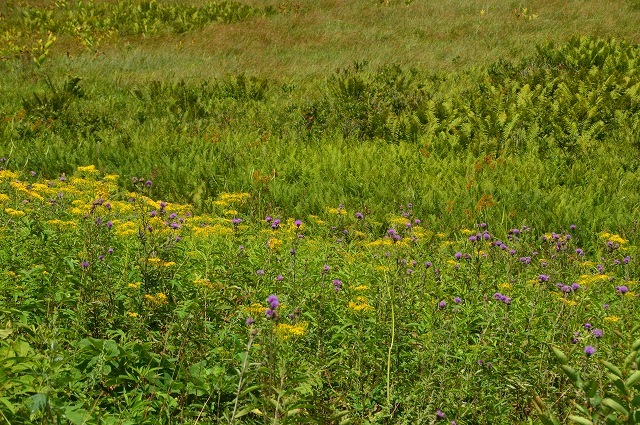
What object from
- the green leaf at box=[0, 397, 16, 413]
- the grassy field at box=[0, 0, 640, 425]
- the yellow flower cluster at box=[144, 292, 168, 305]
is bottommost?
the grassy field at box=[0, 0, 640, 425]

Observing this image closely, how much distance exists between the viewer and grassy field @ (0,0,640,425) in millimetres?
2947

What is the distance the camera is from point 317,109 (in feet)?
33.5

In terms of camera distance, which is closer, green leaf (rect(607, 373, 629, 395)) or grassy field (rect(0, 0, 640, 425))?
green leaf (rect(607, 373, 629, 395))

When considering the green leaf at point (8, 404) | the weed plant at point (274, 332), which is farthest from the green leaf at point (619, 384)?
the green leaf at point (8, 404)

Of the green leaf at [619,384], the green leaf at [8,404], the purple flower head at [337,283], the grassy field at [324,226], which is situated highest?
the green leaf at [619,384]

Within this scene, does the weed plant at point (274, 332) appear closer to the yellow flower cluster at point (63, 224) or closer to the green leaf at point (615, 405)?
the yellow flower cluster at point (63, 224)

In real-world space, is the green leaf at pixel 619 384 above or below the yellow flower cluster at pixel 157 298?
above

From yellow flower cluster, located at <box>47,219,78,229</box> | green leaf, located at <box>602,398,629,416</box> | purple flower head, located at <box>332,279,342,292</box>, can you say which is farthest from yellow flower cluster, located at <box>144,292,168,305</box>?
green leaf, located at <box>602,398,629,416</box>

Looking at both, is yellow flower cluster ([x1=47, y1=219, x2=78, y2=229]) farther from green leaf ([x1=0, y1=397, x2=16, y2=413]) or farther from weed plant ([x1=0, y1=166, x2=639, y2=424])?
green leaf ([x1=0, y1=397, x2=16, y2=413])

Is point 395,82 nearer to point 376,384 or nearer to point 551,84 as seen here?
point 551,84

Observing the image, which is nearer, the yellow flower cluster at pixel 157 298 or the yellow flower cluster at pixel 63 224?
the yellow flower cluster at pixel 157 298

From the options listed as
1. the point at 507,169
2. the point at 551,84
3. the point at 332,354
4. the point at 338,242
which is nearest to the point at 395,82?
the point at 551,84

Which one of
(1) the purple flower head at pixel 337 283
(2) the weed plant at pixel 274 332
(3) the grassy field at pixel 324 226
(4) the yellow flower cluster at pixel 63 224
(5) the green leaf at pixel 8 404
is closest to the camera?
(5) the green leaf at pixel 8 404

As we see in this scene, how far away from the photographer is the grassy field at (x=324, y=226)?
2.95m
